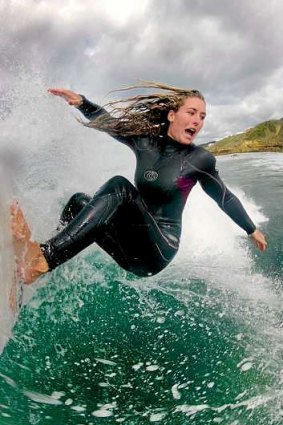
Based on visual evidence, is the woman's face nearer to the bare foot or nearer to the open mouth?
the open mouth

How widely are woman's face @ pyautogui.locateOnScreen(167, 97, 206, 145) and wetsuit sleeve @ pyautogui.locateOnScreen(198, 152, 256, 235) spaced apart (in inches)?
10.9

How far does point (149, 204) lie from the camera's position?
4.36 meters

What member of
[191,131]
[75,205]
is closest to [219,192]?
[191,131]

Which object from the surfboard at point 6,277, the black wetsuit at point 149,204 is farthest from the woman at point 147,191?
Answer: the surfboard at point 6,277

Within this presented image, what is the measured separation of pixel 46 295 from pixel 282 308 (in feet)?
9.42

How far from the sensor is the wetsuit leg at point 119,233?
3.77 meters

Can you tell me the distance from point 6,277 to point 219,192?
89.5 inches

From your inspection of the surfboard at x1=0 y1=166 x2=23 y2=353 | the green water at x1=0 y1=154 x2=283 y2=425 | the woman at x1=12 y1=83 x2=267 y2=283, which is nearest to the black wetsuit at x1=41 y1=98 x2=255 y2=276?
the woman at x1=12 y1=83 x2=267 y2=283

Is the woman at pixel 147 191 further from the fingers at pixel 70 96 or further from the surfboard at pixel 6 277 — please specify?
the surfboard at pixel 6 277

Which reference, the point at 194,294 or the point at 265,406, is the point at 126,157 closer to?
the point at 194,294

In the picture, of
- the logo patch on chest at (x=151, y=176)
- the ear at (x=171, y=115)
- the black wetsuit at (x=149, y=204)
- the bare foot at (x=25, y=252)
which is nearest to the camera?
the bare foot at (x=25, y=252)

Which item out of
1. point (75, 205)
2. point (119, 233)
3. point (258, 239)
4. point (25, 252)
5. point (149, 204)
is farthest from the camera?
point (258, 239)

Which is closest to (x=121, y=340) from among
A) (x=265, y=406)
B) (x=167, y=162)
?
(x=265, y=406)

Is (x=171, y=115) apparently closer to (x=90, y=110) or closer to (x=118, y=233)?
(x=90, y=110)
